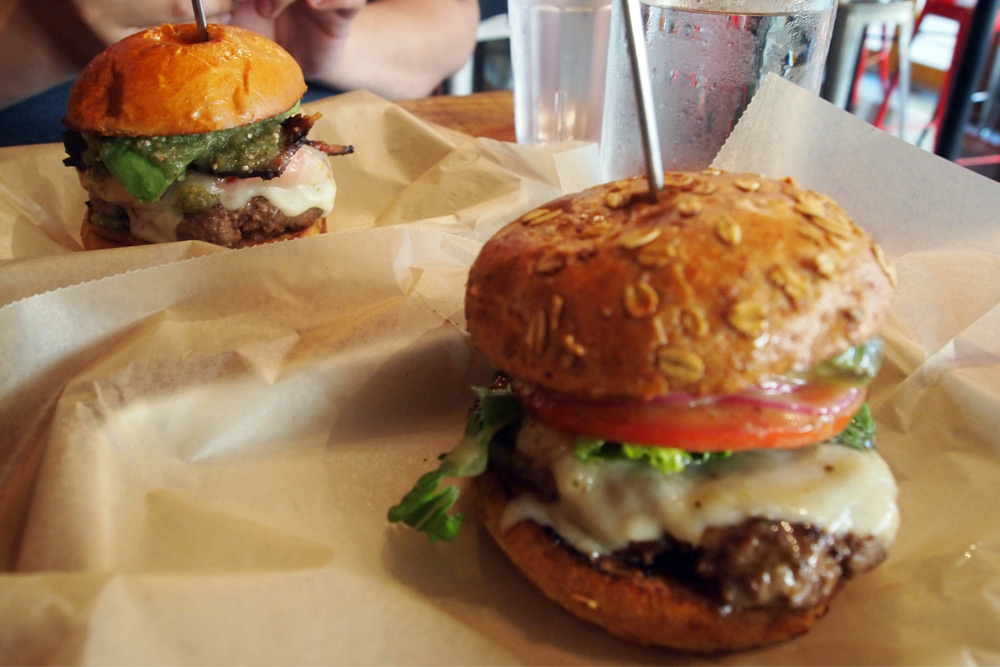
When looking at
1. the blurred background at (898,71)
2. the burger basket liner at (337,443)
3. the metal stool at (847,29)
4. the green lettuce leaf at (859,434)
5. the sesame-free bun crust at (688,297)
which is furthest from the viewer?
the blurred background at (898,71)

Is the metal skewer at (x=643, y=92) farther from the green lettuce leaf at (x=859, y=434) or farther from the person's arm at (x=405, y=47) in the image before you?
the person's arm at (x=405, y=47)

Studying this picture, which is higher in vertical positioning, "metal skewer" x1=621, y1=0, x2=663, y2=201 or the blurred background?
"metal skewer" x1=621, y1=0, x2=663, y2=201

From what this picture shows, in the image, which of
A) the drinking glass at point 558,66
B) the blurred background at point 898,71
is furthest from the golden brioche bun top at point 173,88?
the blurred background at point 898,71

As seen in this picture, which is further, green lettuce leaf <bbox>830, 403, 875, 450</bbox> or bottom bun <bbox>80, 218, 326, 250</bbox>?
bottom bun <bbox>80, 218, 326, 250</bbox>

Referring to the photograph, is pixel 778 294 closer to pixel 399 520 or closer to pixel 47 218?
pixel 399 520

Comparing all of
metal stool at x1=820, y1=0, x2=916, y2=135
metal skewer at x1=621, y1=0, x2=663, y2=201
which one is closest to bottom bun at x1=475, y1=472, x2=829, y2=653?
metal skewer at x1=621, y1=0, x2=663, y2=201

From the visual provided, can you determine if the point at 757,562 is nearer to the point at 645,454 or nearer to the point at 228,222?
the point at 645,454

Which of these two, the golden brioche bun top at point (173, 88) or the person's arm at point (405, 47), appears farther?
the person's arm at point (405, 47)

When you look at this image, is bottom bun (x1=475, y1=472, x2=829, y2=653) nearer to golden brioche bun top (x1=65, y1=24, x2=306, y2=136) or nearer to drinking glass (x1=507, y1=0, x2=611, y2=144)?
golden brioche bun top (x1=65, y1=24, x2=306, y2=136)

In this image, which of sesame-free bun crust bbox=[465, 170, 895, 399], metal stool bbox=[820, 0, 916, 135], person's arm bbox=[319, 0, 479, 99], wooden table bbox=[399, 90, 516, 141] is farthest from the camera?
metal stool bbox=[820, 0, 916, 135]
